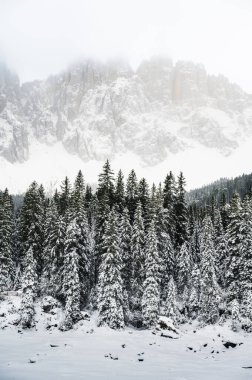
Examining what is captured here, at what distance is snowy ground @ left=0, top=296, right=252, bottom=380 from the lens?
25.6m

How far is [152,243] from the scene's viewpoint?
52469mm

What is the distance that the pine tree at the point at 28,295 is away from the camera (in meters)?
45.9

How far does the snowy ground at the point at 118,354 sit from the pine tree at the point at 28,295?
125cm

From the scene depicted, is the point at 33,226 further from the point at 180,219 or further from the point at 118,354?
the point at 118,354

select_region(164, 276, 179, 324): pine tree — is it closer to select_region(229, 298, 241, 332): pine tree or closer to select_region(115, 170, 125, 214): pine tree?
select_region(229, 298, 241, 332): pine tree

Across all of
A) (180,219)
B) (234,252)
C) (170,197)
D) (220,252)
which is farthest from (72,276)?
(220,252)

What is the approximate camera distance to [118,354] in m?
34.2

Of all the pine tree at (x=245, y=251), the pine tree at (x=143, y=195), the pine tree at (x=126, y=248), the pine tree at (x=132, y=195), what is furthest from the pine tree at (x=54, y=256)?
the pine tree at (x=245, y=251)

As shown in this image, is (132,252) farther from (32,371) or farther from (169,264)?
(32,371)

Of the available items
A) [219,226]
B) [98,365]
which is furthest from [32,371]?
[219,226]

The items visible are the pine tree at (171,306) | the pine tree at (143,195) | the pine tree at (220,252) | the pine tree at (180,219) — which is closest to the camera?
the pine tree at (171,306)

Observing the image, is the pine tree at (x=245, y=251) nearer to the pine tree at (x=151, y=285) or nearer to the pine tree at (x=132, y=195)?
the pine tree at (x=151, y=285)

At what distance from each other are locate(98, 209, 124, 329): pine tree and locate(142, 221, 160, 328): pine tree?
2.96 meters

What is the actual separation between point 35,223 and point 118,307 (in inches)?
722
